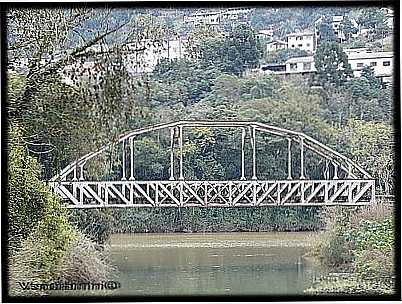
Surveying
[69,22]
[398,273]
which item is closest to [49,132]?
[69,22]

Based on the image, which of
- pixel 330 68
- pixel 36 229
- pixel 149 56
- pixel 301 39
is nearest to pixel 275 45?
pixel 301 39

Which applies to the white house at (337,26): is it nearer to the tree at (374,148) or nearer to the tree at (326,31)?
the tree at (326,31)

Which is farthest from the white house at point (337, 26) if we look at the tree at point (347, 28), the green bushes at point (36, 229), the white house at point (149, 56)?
the green bushes at point (36, 229)

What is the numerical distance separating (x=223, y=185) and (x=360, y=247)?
487mm

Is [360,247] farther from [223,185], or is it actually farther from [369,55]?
[369,55]

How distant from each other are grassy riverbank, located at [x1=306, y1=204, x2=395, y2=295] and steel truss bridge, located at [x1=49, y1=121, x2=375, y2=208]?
0.05 metres

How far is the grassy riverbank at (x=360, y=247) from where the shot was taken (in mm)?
3998

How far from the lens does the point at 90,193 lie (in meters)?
4.00

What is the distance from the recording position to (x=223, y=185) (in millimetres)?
4008

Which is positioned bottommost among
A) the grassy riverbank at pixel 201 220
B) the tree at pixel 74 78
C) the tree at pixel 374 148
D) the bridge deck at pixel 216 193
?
the grassy riverbank at pixel 201 220

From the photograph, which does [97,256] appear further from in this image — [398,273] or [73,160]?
[398,273]

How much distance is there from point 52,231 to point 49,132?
12.6 inches

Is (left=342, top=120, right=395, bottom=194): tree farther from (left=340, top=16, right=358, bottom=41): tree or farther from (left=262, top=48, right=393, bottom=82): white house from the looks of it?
(left=340, top=16, right=358, bottom=41): tree

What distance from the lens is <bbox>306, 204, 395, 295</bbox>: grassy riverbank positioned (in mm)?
3998
